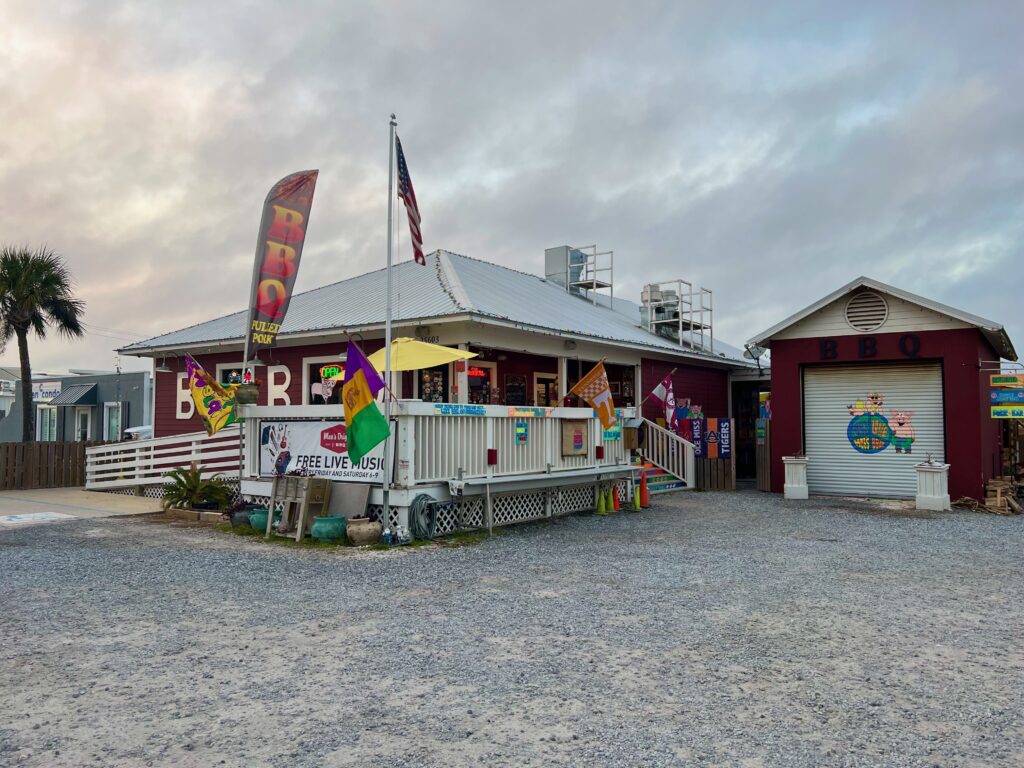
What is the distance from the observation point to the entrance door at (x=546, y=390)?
17.1 m

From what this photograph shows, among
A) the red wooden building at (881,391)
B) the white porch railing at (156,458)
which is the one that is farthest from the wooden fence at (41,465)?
the red wooden building at (881,391)

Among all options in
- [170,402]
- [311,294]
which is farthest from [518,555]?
[170,402]

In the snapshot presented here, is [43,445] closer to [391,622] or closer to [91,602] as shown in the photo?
[91,602]

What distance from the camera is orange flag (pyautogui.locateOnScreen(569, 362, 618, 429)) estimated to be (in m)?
12.3

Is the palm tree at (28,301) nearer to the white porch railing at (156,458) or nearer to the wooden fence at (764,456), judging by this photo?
the white porch railing at (156,458)

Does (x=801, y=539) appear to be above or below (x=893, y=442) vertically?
below

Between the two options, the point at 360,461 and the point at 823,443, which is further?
the point at 823,443

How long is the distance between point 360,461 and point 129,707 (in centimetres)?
574

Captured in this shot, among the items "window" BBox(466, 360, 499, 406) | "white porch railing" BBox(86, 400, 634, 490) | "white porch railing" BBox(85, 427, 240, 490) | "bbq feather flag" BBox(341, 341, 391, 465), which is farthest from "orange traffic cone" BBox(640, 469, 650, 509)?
"white porch railing" BBox(85, 427, 240, 490)

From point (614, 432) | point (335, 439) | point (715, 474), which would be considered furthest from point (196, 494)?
point (715, 474)

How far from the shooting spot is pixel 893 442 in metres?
14.9

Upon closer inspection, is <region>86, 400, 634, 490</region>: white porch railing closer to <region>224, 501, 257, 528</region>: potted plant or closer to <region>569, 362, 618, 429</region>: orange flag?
<region>569, 362, 618, 429</region>: orange flag

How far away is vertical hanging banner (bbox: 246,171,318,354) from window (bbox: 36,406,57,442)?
83.5 ft

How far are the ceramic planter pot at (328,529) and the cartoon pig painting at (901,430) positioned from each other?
11122 millimetres
